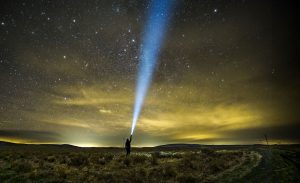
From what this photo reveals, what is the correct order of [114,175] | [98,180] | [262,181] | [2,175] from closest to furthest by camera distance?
[262,181] → [98,180] → [114,175] → [2,175]

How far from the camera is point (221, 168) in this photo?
19.3 metres

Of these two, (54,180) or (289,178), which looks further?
(54,180)

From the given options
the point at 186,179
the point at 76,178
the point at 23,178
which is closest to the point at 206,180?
the point at 186,179

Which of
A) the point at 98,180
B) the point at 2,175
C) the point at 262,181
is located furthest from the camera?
the point at 2,175

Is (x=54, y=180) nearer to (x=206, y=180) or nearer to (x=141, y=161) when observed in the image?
(x=206, y=180)

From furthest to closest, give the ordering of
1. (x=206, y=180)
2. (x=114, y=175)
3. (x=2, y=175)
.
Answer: (x=2, y=175) < (x=114, y=175) < (x=206, y=180)

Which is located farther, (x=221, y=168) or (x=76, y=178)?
(x=221, y=168)

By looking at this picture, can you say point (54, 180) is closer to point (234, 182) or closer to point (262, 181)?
point (234, 182)

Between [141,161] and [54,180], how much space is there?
11.0m

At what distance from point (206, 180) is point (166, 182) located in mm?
2254

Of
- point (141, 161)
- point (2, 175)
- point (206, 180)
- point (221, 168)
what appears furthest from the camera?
point (141, 161)

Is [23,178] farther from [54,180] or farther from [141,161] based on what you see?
[141,161]

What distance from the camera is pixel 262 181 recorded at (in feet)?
42.8

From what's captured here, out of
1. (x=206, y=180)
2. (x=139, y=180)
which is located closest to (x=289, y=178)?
(x=206, y=180)
